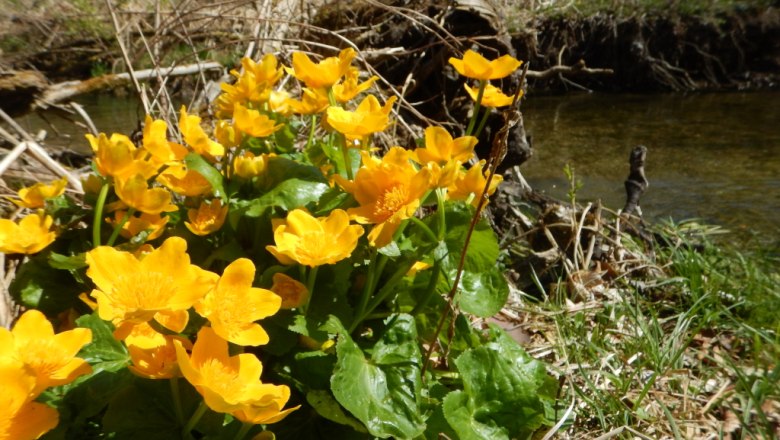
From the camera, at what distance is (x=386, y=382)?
38.4 inches

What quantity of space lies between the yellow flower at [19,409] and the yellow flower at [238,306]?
7.9 inches

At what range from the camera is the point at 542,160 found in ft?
17.2

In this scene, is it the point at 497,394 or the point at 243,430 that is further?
the point at 497,394

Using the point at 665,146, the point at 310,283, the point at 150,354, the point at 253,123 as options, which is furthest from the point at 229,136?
the point at 665,146

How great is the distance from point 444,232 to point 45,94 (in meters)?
1.90

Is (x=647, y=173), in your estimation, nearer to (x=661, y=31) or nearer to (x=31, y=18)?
(x=661, y=31)

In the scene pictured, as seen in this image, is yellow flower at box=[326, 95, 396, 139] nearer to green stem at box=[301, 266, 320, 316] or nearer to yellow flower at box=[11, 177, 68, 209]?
green stem at box=[301, 266, 320, 316]

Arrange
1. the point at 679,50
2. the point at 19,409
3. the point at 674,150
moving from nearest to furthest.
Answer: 1. the point at 19,409
2. the point at 674,150
3. the point at 679,50

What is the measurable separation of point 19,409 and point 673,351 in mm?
1463

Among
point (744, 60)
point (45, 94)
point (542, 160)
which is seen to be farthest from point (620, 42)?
point (45, 94)

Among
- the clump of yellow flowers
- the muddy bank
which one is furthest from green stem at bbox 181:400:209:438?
the muddy bank

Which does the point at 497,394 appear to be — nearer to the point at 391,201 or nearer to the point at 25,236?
the point at 391,201

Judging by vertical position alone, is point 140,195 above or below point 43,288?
above

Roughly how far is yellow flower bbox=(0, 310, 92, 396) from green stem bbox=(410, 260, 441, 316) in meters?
0.52
